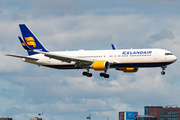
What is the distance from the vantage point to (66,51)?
98.4m

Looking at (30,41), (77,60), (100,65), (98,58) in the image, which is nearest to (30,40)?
(30,41)

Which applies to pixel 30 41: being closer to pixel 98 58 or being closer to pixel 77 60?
pixel 77 60

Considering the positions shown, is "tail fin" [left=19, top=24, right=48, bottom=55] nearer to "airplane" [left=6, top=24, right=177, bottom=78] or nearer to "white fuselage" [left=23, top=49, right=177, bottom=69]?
"airplane" [left=6, top=24, right=177, bottom=78]

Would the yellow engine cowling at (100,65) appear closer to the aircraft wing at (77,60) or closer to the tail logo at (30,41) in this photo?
the aircraft wing at (77,60)

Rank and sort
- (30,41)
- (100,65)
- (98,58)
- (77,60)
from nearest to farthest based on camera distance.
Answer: (100,65)
(77,60)
(98,58)
(30,41)

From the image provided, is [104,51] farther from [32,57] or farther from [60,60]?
[32,57]

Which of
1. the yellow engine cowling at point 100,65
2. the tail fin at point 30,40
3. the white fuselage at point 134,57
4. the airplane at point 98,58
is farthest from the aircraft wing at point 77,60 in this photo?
the tail fin at point 30,40

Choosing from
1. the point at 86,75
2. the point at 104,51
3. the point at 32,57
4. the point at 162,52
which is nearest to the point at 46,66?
the point at 32,57

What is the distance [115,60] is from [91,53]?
7.41 metres

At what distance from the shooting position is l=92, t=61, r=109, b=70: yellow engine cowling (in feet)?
286

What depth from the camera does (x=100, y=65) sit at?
87.5 m

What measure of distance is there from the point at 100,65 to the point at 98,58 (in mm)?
4691

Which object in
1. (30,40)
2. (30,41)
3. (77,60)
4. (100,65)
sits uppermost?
(30,40)

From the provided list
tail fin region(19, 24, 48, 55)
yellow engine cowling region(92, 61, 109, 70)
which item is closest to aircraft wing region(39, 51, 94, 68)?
yellow engine cowling region(92, 61, 109, 70)
